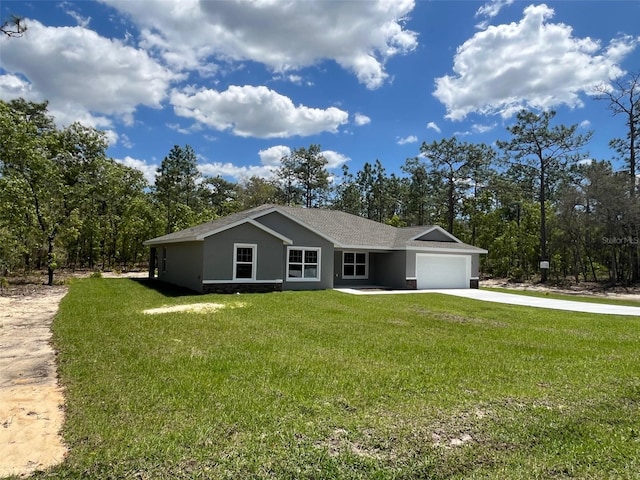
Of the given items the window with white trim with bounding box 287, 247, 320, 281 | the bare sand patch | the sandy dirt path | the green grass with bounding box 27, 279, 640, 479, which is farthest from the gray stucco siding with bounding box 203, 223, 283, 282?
the sandy dirt path

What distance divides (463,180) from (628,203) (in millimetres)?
14672

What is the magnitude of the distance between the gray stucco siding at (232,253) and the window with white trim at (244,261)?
122mm

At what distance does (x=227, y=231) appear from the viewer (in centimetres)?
1556

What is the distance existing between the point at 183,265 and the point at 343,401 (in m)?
14.7

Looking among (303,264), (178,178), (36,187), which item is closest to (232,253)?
(303,264)

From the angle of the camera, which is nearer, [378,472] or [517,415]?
[378,472]

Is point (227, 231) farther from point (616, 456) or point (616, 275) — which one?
point (616, 275)

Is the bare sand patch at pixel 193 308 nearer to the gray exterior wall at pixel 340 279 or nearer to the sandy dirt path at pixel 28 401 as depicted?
the sandy dirt path at pixel 28 401

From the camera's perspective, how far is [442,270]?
21031mm

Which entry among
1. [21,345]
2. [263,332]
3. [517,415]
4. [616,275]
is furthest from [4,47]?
[616,275]

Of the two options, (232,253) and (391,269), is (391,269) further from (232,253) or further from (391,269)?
(232,253)

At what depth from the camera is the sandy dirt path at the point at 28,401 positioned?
3.28 metres

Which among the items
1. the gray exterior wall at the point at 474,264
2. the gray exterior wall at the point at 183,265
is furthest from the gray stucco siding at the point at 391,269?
the gray exterior wall at the point at 183,265

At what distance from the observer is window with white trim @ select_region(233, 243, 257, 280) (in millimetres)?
15781
